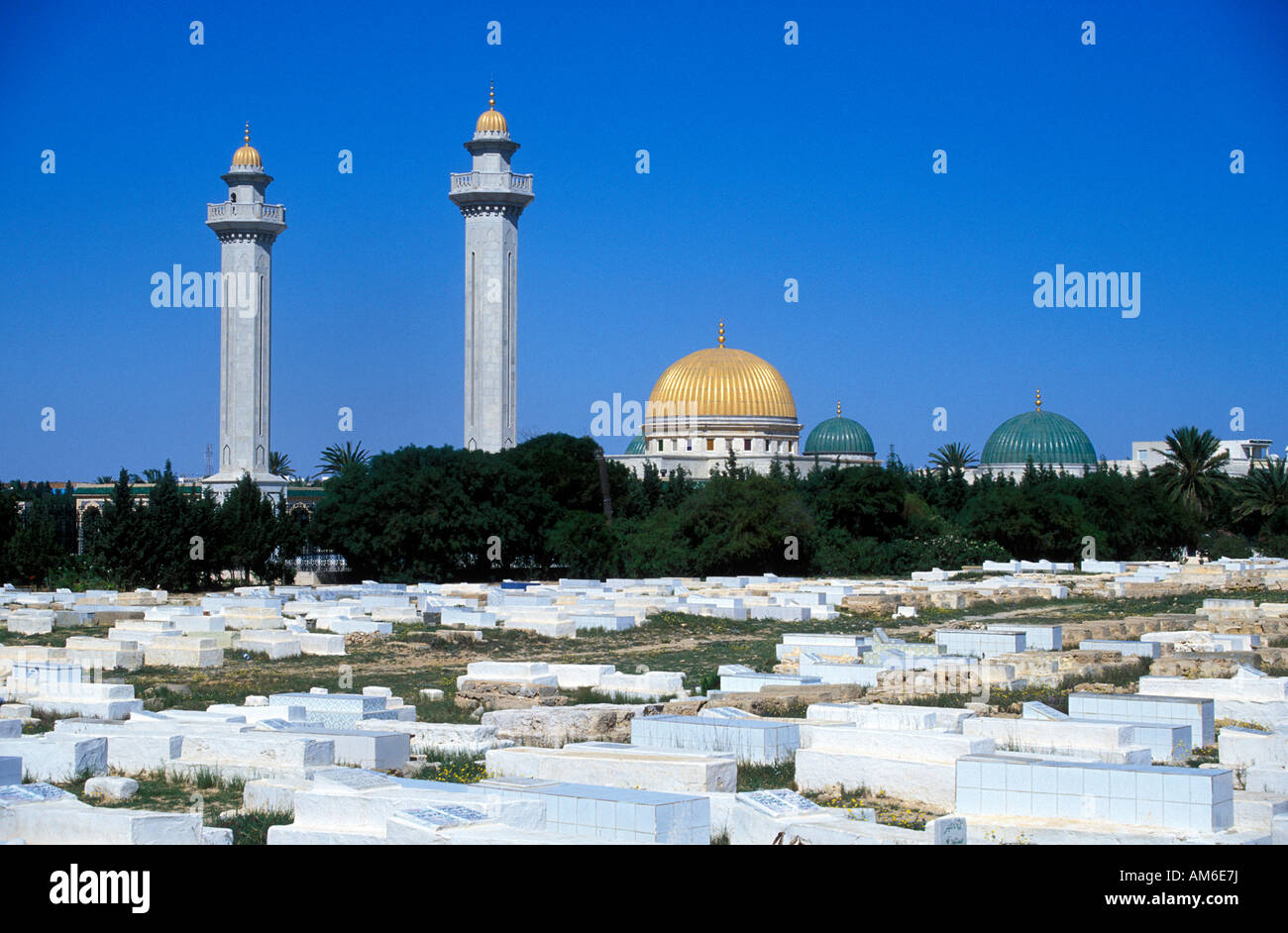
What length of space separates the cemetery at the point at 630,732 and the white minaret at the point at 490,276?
30.6 meters

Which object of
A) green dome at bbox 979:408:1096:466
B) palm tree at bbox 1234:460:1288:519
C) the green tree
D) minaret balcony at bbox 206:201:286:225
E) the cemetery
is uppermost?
minaret balcony at bbox 206:201:286:225

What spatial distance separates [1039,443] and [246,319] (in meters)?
44.6

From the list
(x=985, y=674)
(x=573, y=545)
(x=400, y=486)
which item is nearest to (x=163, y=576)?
(x=400, y=486)

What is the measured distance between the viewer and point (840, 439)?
83.1 m

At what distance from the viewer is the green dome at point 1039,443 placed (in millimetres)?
78688

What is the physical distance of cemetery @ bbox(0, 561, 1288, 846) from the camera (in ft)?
24.5

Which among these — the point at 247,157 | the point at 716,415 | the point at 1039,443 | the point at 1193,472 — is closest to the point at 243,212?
the point at 247,157

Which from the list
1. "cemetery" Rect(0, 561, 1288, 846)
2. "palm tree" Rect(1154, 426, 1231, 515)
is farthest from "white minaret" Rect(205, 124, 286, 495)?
"palm tree" Rect(1154, 426, 1231, 515)

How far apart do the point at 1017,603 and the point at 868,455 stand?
5324 cm

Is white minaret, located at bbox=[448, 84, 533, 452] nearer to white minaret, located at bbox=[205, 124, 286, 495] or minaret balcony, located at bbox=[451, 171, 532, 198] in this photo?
minaret balcony, located at bbox=[451, 171, 532, 198]

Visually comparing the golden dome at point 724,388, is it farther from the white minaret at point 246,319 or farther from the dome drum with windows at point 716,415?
the white minaret at point 246,319

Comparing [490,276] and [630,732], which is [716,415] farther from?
[630,732]

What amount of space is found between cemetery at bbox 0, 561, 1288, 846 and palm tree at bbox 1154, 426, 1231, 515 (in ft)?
112
